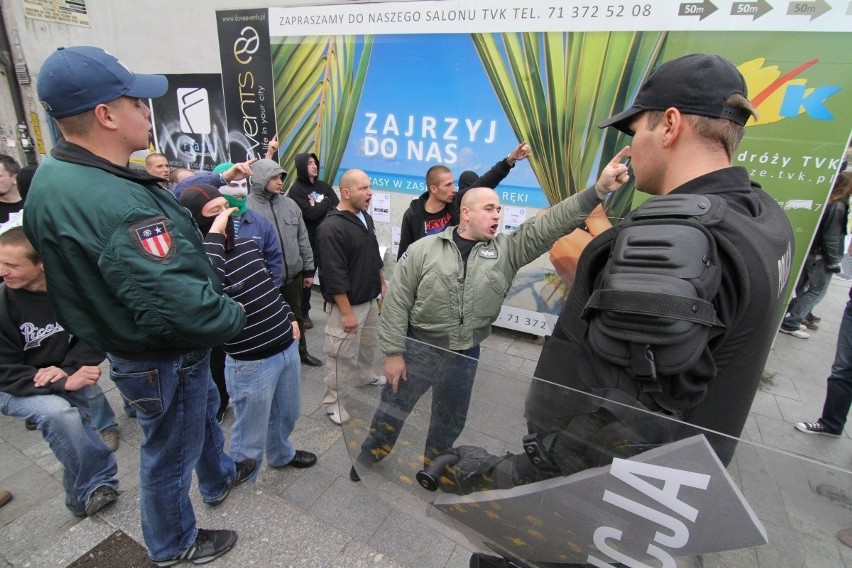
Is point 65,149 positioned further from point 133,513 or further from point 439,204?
point 439,204

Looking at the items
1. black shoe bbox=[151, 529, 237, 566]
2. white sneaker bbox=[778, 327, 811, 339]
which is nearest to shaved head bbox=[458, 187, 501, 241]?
black shoe bbox=[151, 529, 237, 566]

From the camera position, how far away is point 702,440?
0.80m


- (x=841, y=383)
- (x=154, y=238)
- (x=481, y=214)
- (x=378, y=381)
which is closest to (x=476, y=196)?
(x=481, y=214)

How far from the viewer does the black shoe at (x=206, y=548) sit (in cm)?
211

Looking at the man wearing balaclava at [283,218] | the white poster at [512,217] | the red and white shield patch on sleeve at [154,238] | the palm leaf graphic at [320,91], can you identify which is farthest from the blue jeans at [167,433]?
the palm leaf graphic at [320,91]

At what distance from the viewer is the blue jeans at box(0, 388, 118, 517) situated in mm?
2225

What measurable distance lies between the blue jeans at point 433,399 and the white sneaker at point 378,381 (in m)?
0.02

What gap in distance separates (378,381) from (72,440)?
1.94 metres

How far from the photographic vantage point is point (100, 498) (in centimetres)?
239

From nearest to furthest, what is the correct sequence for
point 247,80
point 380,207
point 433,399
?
point 433,399 → point 380,207 → point 247,80

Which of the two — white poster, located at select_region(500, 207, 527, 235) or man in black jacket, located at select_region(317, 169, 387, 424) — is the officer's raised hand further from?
white poster, located at select_region(500, 207, 527, 235)

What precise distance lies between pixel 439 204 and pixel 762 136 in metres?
2.49

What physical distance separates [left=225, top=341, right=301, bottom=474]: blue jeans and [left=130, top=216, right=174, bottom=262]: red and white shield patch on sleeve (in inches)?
39.5

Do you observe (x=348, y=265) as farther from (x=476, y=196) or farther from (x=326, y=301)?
(x=476, y=196)
